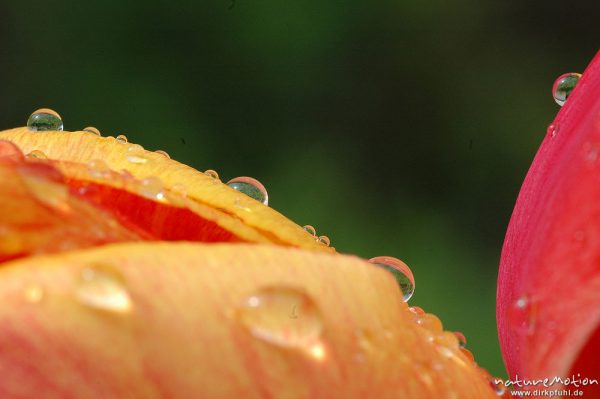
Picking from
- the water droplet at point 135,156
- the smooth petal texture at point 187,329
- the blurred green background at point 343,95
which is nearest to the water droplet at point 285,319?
the smooth petal texture at point 187,329

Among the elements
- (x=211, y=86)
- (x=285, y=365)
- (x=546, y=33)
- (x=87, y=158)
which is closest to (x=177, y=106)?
(x=211, y=86)

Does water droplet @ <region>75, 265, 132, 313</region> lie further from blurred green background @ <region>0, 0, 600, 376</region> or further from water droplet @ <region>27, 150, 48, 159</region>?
blurred green background @ <region>0, 0, 600, 376</region>

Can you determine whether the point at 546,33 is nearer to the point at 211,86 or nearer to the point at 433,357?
the point at 211,86

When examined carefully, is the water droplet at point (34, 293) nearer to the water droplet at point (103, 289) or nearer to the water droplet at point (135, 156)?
the water droplet at point (103, 289)

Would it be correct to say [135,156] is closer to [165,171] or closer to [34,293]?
[165,171]

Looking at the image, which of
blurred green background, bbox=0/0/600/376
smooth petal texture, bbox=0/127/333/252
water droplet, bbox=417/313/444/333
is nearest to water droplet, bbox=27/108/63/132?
smooth petal texture, bbox=0/127/333/252
